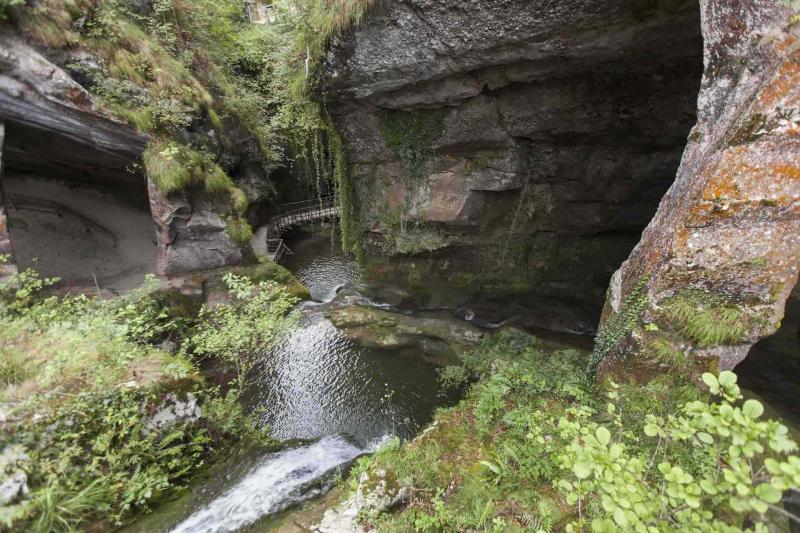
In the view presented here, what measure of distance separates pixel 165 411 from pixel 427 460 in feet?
11.4

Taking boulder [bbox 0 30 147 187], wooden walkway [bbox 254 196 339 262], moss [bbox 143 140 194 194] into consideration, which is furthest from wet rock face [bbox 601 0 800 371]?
wooden walkway [bbox 254 196 339 262]

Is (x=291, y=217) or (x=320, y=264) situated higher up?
(x=291, y=217)

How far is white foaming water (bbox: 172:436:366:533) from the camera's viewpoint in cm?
402

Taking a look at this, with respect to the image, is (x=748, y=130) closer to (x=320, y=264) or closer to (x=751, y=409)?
(x=751, y=409)

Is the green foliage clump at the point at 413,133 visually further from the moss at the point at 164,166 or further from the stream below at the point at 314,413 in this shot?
the moss at the point at 164,166

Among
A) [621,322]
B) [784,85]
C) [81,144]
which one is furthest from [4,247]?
[784,85]

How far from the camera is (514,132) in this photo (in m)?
7.36

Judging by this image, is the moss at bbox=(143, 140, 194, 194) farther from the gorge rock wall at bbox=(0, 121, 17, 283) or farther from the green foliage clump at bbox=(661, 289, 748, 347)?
the green foliage clump at bbox=(661, 289, 748, 347)

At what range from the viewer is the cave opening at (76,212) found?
812 cm

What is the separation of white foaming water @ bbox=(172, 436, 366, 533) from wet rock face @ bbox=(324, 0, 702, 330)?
18.0ft

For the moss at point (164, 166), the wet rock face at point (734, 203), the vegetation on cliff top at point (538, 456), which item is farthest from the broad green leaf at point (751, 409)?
the moss at point (164, 166)

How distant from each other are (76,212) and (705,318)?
14066 millimetres

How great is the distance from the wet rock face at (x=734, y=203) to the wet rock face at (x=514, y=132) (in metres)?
1.74

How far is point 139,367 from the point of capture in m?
4.61
